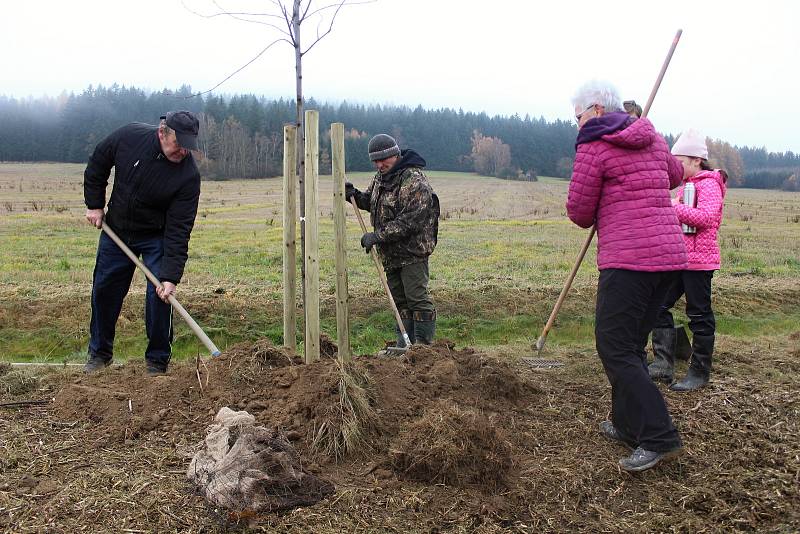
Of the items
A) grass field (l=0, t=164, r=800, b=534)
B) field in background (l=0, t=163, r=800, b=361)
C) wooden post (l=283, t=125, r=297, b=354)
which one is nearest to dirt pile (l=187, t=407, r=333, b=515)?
grass field (l=0, t=164, r=800, b=534)

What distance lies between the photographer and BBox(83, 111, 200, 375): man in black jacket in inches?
210

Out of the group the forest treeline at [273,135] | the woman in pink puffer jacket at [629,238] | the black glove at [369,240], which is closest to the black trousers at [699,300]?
the woman in pink puffer jacket at [629,238]

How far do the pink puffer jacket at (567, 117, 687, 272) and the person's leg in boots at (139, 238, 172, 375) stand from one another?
3639 mm

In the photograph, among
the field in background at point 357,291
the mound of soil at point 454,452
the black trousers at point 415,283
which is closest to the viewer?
the mound of soil at point 454,452

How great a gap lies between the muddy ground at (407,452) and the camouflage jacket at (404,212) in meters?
1.07

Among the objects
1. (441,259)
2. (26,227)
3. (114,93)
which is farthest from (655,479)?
(114,93)

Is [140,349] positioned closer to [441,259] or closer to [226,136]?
[441,259]

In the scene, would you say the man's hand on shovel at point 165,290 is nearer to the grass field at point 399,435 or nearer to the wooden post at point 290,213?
the grass field at point 399,435

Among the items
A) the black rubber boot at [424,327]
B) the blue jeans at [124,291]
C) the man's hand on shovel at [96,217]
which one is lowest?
the black rubber boot at [424,327]

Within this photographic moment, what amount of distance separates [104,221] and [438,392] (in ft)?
10.9

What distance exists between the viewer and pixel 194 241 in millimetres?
16328

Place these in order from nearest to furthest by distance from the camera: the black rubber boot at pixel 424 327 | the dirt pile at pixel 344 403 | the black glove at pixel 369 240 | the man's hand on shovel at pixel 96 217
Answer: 1. the dirt pile at pixel 344 403
2. the man's hand on shovel at pixel 96 217
3. the black glove at pixel 369 240
4. the black rubber boot at pixel 424 327

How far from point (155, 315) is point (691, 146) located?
483 centimetres

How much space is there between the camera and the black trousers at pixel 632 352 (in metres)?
3.89
